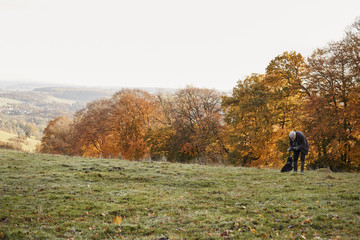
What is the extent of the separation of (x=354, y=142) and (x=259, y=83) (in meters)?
13.5

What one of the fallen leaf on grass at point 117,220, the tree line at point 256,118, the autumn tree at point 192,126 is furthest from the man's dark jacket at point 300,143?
the autumn tree at point 192,126

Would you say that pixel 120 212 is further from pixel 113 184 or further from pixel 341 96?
pixel 341 96

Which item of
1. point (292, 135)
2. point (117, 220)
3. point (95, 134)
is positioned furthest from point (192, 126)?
point (117, 220)

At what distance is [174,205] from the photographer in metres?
8.98

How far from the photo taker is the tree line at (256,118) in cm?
2489

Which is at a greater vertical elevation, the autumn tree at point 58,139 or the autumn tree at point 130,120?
the autumn tree at point 130,120

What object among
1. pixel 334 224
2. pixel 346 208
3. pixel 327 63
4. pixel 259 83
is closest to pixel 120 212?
pixel 334 224

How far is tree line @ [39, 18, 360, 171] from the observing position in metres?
24.9

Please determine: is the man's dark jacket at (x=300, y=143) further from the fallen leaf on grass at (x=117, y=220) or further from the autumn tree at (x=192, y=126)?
the autumn tree at (x=192, y=126)

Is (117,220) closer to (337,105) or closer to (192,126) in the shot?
(337,105)

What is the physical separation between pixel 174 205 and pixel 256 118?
25529mm

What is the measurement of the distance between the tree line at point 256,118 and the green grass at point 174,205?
424 inches

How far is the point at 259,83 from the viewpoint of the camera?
115 feet

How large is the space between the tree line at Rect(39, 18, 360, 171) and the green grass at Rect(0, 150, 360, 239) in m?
10.8
